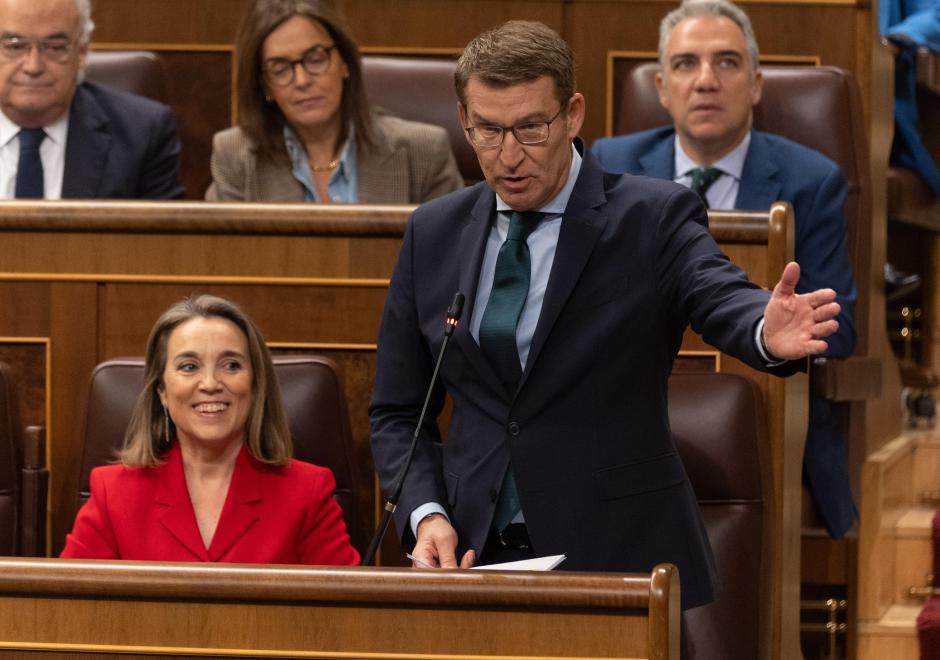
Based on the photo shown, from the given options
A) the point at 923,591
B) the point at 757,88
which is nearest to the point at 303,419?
the point at 757,88

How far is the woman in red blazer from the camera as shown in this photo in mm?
1154

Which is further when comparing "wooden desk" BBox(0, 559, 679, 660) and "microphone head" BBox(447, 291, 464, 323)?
"microphone head" BBox(447, 291, 464, 323)

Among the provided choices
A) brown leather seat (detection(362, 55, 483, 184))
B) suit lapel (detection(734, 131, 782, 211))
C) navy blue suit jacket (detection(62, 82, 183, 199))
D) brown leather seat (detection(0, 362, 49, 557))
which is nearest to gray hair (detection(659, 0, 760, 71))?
suit lapel (detection(734, 131, 782, 211))

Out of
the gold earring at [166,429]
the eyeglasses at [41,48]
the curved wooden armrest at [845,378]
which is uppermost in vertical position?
the eyeglasses at [41,48]

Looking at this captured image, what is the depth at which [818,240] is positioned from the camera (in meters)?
1.45

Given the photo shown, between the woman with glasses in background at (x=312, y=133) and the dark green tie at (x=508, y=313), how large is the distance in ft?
1.86

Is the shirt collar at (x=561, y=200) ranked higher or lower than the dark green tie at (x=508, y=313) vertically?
higher

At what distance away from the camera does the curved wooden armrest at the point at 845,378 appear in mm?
1426

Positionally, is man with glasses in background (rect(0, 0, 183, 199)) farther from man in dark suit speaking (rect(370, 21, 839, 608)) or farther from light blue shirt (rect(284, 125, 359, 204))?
man in dark suit speaking (rect(370, 21, 839, 608))

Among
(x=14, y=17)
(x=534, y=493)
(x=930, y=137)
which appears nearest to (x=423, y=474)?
(x=534, y=493)

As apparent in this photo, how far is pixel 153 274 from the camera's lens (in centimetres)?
133

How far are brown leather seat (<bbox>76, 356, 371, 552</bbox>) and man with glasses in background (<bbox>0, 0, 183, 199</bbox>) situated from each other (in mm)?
352

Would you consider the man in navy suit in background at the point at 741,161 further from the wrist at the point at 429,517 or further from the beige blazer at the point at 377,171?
the wrist at the point at 429,517

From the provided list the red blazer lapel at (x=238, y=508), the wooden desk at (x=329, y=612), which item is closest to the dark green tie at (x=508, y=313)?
the wooden desk at (x=329, y=612)
